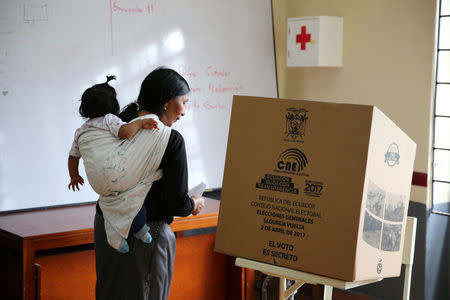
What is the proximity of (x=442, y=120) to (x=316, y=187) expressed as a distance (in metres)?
1.87

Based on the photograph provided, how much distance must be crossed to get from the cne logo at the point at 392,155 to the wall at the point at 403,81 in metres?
1.62

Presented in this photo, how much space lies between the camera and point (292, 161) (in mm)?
1415

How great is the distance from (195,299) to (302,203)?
1.51 meters

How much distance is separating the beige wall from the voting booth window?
63 millimetres

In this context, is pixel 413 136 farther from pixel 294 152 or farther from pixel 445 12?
pixel 294 152

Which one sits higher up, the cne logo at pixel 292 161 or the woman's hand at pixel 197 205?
the cne logo at pixel 292 161

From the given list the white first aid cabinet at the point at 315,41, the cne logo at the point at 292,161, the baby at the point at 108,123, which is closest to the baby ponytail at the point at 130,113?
the baby at the point at 108,123

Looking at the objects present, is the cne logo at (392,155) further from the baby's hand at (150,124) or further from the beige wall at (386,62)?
the beige wall at (386,62)

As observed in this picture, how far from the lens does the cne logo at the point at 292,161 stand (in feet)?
4.59

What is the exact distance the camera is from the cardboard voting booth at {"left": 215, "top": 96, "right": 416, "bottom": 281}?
1.33m

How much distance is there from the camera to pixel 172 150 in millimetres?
1650

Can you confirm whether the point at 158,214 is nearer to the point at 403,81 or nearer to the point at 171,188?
the point at 171,188

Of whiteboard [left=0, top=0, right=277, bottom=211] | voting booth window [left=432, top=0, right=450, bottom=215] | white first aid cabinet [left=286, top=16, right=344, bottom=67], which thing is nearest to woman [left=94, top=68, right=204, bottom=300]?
whiteboard [left=0, top=0, right=277, bottom=211]

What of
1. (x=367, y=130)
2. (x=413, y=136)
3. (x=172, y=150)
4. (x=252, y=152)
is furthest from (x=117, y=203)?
(x=413, y=136)
